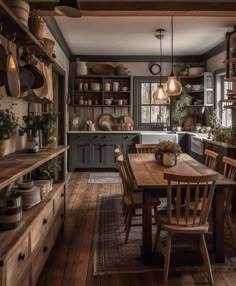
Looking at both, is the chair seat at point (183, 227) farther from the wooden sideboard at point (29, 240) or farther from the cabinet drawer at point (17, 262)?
the cabinet drawer at point (17, 262)

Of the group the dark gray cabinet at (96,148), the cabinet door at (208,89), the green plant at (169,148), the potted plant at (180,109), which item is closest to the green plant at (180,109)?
the potted plant at (180,109)

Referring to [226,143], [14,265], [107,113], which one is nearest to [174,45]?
[107,113]

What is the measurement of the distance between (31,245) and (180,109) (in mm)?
6123

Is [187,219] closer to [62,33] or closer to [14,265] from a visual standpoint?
[14,265]

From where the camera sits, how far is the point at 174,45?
22.4ft

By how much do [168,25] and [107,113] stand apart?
330 centimetres

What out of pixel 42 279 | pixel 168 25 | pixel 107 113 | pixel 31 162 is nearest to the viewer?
pixel 31 162

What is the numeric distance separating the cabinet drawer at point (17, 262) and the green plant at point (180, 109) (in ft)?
20.0

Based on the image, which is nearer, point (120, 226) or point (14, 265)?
point (14, 265)

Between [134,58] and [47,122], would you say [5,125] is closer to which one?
[47,122]

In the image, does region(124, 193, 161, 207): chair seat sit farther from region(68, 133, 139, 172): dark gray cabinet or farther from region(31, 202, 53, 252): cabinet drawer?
region(68, 133, 139, 172): dark gray cabinet

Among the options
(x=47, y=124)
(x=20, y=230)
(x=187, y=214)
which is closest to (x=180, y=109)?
(x=47, y=124)

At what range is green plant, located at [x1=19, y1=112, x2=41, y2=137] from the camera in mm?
3141

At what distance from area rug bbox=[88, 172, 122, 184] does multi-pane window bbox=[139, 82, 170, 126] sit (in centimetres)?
166
